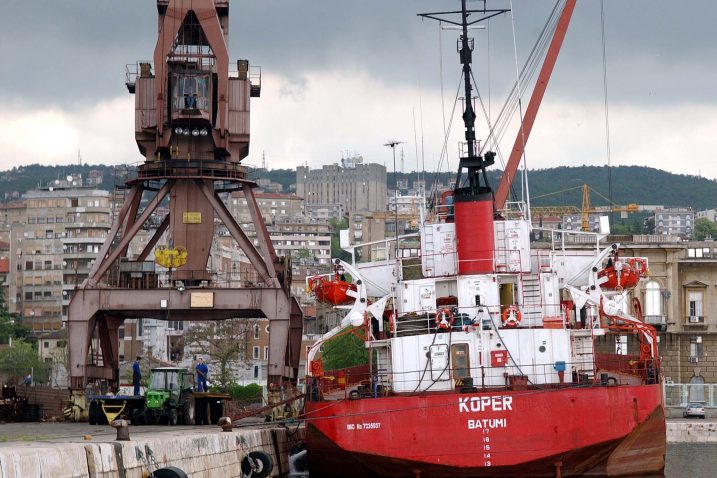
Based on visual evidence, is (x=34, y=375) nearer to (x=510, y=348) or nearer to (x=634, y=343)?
(x=634, y=343)

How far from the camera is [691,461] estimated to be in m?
51.6

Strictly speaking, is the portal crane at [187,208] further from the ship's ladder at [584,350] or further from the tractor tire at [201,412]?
the ship's ladder at [584,350]

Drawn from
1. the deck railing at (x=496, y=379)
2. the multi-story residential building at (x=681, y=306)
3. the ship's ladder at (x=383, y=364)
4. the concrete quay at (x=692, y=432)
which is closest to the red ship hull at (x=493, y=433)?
the deck railing at (x=496, y=379)

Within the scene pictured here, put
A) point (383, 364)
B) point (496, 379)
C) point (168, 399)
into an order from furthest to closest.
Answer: point (168, 399)
point (383, 364)
point (496, 379)

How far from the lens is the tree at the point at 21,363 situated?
11994 centimetres

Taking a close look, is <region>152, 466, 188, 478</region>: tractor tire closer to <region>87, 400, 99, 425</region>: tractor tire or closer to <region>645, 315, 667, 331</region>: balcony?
<region>87, 400, 99, 425</region>: tractor tire

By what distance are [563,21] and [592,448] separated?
2888 centimetres

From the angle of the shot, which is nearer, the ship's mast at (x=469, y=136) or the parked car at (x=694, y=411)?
the ship's mast at (x=469, y=136)

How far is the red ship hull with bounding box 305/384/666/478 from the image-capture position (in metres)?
36.7

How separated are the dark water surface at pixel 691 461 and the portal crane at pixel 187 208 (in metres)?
12.1

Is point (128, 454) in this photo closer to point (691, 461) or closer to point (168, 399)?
point (168, 399)

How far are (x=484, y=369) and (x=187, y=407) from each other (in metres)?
12.5

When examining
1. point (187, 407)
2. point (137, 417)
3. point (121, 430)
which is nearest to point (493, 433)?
point (121, 430)

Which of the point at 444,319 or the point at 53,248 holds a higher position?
the point at 53,248
